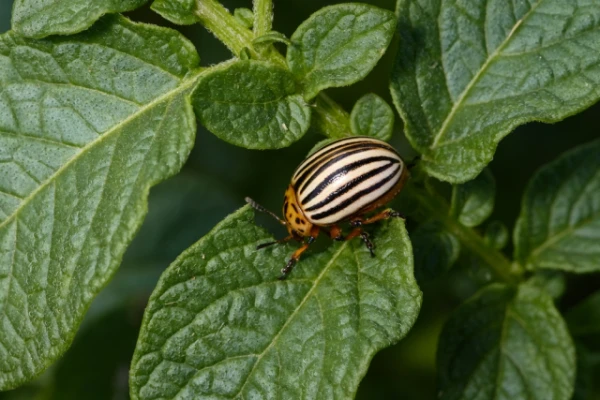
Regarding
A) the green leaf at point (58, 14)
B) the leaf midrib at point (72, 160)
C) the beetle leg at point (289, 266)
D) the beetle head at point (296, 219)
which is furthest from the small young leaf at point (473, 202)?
the green leaf at point (58, 14)

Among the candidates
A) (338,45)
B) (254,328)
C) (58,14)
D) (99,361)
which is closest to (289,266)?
(254,328)

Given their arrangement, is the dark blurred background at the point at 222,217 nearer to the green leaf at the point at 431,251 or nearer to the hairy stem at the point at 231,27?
the green leaf at the point at 431,251

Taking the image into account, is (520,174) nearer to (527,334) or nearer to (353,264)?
(527,334)

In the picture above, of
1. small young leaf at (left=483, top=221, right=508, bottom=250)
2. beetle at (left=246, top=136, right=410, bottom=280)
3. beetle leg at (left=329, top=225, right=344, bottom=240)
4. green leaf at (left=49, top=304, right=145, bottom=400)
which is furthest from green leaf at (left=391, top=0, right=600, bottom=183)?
green leaf at (left=49, top=304, right=145, bottom=400)

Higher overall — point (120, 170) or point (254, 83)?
point (254, 83)

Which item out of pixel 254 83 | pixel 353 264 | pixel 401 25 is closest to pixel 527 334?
pixel 353 264
